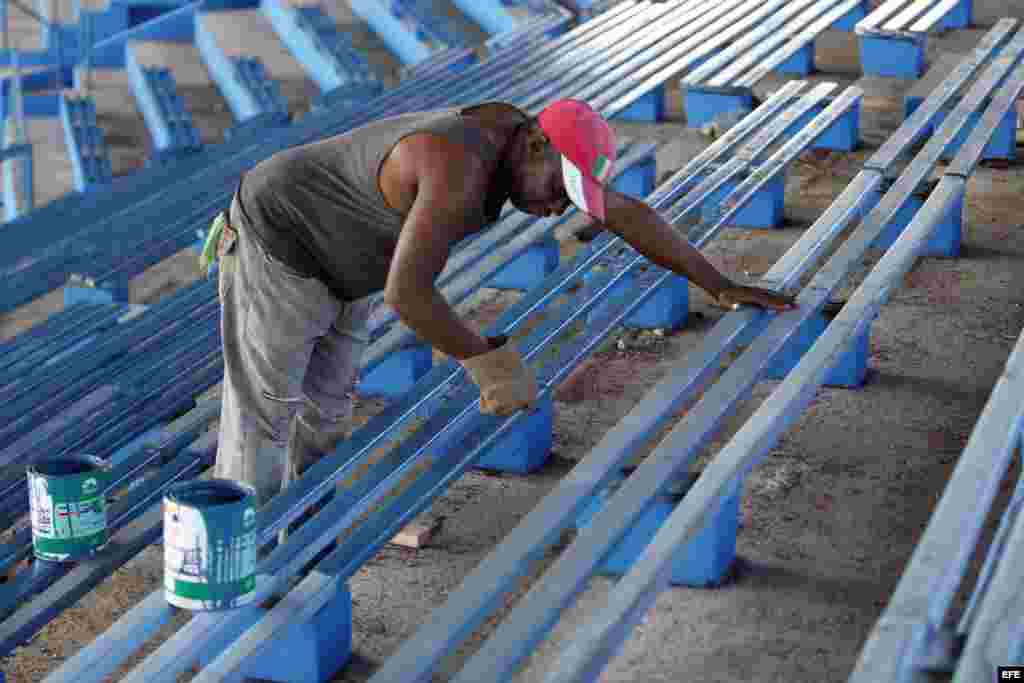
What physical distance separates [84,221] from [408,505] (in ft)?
17.2

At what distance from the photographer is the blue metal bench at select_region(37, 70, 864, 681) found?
3062mm

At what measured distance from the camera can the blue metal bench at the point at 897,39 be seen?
318 inches

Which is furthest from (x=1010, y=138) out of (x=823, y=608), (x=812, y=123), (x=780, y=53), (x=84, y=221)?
(x=84, y=221)

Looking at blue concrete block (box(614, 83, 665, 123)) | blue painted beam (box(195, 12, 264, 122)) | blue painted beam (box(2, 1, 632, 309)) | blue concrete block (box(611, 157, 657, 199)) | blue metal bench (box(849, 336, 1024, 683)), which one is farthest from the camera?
blue painted beam (box(195, 12, 264, 122))

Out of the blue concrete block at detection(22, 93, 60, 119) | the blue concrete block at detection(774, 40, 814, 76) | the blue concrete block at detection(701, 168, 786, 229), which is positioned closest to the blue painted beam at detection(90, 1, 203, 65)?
the blue concrete block at detection(22, 93, 60, 119)

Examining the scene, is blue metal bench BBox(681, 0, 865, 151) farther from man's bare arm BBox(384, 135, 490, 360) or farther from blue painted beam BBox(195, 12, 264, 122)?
man's bare arm BBox(384, 135, 490, 360)

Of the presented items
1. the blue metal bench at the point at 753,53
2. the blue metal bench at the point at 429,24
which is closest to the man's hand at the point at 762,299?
the blue metal bench at the point at 753,53

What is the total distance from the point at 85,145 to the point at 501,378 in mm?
7040

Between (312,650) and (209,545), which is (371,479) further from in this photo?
(209,545)

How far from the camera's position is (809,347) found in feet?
14.2

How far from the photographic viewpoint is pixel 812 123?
6273mm

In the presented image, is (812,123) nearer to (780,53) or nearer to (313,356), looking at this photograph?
(780,53)

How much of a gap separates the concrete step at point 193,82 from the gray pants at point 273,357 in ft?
23.3

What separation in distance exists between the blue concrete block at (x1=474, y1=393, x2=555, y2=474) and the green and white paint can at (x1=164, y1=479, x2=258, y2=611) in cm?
145
